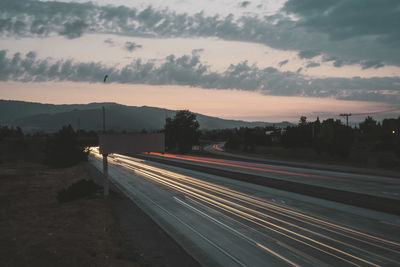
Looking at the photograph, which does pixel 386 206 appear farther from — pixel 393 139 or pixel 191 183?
pixel 393 139

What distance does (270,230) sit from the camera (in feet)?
46.5

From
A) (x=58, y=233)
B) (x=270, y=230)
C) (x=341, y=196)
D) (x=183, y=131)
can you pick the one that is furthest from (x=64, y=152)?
(x=270, y=230)

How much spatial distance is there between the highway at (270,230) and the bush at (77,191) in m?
2.91

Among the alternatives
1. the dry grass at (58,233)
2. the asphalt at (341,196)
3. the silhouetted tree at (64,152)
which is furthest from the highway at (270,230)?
the silhouetted tree at (64,152)

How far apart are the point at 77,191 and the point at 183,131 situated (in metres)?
66.0

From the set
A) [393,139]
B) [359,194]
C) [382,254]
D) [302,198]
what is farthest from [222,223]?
[393,139]

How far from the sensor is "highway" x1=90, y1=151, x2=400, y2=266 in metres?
10.9

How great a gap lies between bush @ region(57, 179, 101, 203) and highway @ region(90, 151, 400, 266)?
2.91m

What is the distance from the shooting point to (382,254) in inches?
436

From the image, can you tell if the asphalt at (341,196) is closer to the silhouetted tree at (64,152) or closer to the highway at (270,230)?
the highway at (270,230)

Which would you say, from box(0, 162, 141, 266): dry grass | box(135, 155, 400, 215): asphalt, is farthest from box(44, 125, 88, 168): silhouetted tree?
box(135, 155, 400, 215): asphalt

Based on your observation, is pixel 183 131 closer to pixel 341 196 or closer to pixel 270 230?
pixel 341 196

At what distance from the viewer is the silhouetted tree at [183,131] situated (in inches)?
3526

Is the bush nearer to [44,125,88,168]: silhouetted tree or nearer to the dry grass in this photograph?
the dry grass
